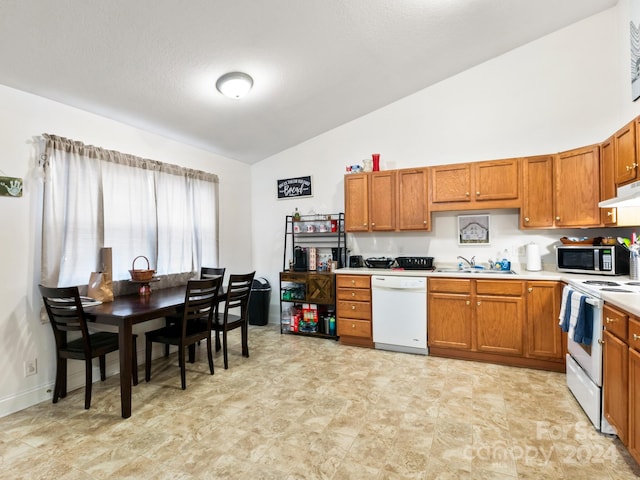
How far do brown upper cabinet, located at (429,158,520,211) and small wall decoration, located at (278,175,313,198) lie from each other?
182 centimetres

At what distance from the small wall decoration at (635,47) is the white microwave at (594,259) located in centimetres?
136

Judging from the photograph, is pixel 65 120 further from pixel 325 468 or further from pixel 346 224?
pixel 325 468

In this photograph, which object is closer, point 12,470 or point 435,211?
point 12,470

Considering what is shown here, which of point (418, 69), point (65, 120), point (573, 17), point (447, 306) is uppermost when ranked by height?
point (573, 17)

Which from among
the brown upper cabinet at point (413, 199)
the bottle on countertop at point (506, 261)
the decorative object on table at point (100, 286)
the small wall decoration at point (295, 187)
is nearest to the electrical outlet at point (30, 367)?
the decorative object on table at point (100, 286)

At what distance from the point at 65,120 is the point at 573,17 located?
493 centimetres

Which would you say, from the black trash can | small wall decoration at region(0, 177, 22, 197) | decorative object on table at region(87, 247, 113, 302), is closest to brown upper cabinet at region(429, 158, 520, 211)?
the black trash can

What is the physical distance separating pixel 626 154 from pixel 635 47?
1.14 m

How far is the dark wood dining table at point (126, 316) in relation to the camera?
7.99ft

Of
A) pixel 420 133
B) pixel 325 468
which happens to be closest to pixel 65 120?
pixel 325 468

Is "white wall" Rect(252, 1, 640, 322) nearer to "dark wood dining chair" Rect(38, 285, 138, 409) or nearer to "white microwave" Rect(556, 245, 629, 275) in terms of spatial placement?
"white microwave" Rect(556, 245, 629, 275)

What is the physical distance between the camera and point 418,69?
147 inches

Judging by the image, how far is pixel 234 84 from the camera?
120 inches

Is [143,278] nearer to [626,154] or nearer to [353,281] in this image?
[353,281]
